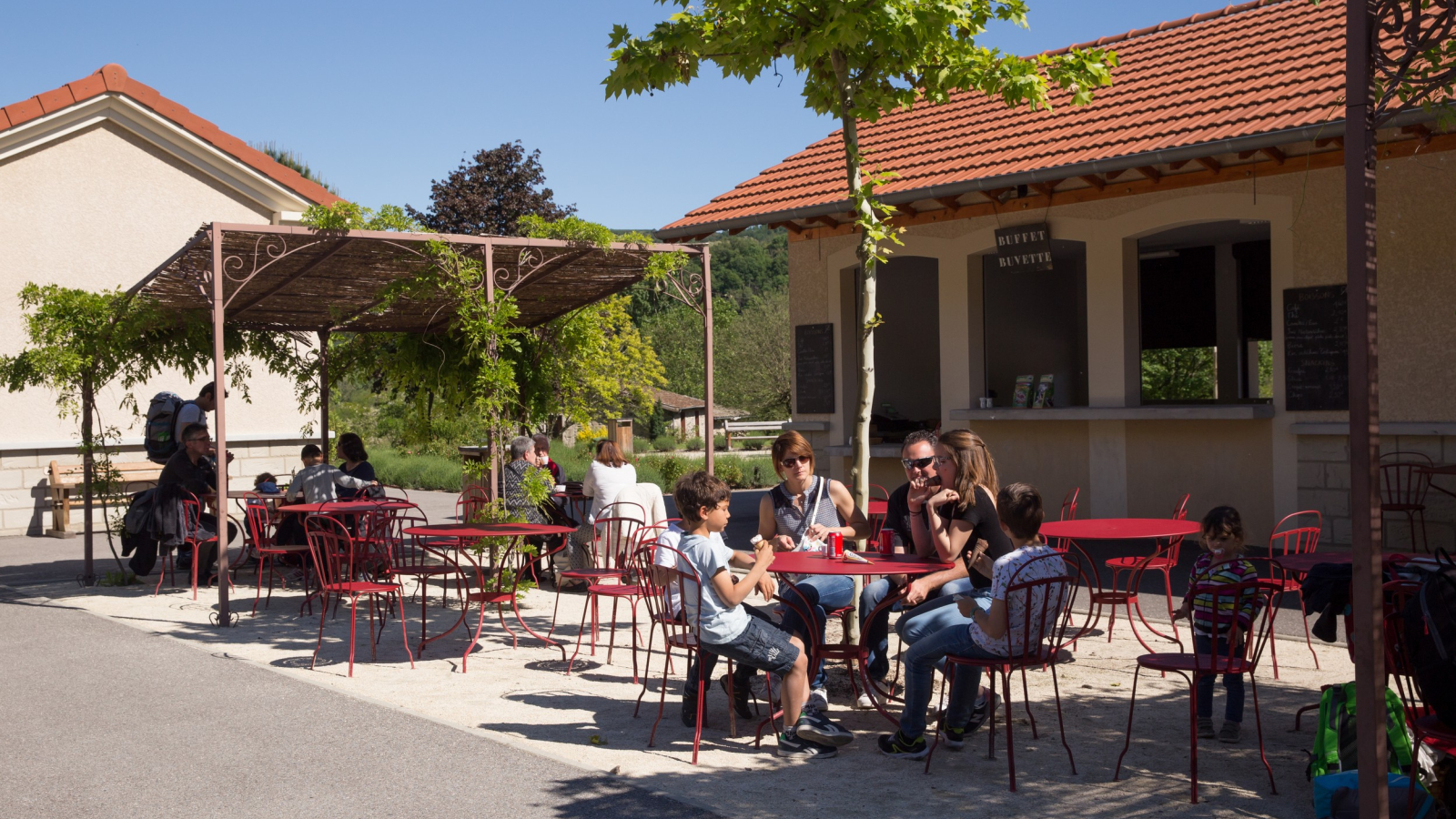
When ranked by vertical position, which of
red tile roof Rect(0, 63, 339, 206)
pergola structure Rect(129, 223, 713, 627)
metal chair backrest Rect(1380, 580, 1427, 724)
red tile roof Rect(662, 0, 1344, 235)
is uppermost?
red tile roof Rect(0, 63, 339, 206)

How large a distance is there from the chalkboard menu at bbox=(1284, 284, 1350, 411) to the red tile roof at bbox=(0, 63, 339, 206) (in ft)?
35.4

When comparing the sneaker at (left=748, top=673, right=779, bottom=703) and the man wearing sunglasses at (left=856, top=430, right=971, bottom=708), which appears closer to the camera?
the man wearing sunglasses at (left=856, top=430, right=971, bottom=708)

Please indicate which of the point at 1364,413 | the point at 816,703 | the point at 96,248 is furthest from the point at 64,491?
the point at 1364,413

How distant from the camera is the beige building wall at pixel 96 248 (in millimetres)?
14875

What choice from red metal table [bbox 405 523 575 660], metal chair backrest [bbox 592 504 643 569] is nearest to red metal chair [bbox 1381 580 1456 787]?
metal chair backrest [bbox 592 504 643 569]

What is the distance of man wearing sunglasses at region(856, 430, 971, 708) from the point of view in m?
5.05

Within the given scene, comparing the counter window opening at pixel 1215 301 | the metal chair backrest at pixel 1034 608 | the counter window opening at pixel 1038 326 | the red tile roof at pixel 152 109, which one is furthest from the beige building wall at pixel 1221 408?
the red tile roof at pixel 152 109

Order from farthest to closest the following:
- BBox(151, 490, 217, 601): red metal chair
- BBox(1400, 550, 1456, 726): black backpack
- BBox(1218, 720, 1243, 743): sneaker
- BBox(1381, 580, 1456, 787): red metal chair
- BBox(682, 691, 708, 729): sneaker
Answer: BBox(151, 490, 217, 601): red metal chair < BBox(682, 691, 708, 729): sneaker < BBox(1218, 720, 1243, 743): sneaker < BBox(1381, 580, 1456, 787): red metal chair < BBox(1400, 550, 1456, 726): black backpack

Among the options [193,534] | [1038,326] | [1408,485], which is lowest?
[193,534]

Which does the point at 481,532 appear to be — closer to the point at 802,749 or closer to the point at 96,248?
the point at 802,749

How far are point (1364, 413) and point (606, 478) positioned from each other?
18.9 ft

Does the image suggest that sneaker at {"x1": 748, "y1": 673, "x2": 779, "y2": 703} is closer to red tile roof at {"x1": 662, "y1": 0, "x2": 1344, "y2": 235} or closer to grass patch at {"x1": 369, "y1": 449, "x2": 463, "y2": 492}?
red tile roof at {"x1": 662, "y1": 0, "x2": 1344, "y2": 235}

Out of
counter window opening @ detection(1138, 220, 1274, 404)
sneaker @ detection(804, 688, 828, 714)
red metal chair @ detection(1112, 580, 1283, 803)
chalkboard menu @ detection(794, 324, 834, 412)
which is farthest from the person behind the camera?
counter window opening @ detection(1138, 220, 1274, 404)

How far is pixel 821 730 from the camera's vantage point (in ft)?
15.5
